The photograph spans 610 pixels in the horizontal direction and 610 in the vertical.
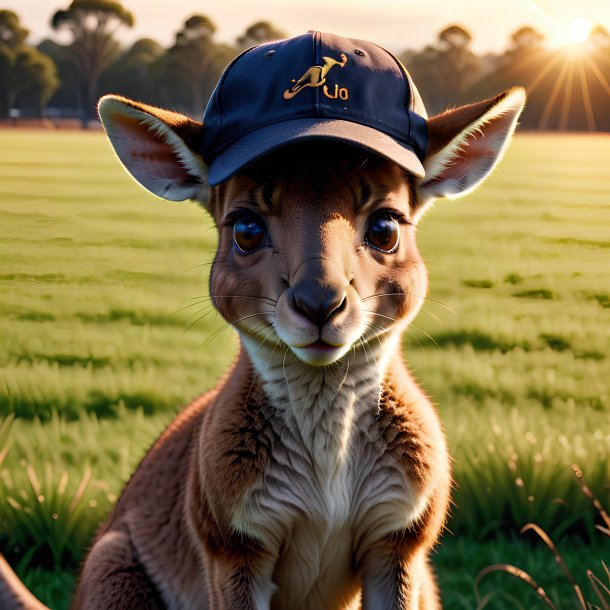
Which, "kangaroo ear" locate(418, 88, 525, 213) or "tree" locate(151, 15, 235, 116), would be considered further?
"tree" locate(151, 15, 235, 116)

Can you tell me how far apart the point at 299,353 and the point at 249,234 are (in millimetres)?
483

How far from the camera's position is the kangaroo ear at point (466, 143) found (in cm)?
330

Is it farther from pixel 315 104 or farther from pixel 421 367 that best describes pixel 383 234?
pixel 421 367

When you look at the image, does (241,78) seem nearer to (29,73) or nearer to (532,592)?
(532,592)

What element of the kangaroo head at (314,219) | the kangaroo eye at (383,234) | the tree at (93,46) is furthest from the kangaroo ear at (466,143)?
the tree at (93,46)

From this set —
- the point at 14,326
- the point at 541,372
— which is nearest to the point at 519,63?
the point at 541,372

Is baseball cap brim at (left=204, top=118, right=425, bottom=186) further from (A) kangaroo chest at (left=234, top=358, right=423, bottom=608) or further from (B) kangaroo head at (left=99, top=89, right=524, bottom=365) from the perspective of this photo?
(A) kangaroo chest at (left=234, top=358, right=423, bottom=608)

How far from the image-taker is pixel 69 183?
10.2m

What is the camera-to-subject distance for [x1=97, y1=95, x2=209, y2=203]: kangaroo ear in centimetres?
326

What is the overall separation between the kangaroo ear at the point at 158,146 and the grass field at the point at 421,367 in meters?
0.40

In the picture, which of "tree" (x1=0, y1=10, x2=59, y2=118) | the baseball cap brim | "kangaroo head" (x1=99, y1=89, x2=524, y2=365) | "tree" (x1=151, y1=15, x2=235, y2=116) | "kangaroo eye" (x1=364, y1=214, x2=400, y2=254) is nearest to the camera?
"kangaroo head" (x1=99, y1=89, x2=524, y2=365)

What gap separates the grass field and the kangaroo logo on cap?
0.81 meters

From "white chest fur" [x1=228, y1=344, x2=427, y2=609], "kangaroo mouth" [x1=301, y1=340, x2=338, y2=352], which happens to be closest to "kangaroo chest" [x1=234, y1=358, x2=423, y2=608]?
"white chest fur" [x1=228, y1=344, x2=427, y2=609]

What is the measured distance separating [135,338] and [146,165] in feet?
9.10
